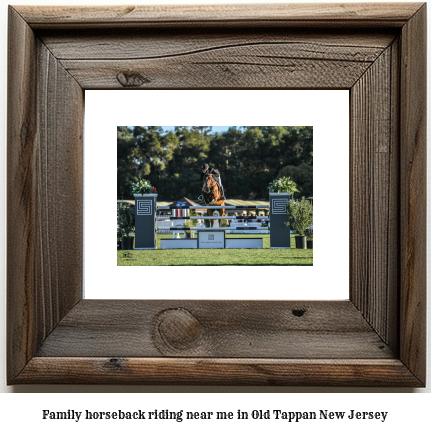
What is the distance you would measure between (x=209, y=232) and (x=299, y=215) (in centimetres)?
19

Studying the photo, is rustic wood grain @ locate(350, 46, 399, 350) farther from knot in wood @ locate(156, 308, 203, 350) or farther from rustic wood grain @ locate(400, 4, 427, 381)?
knot in wood @ locate(156, 308, 203, 350)

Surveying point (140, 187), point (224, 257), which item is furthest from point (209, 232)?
point (140, 187)

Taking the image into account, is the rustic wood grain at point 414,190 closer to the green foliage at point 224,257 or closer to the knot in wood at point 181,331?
the green foliage at point 224,257

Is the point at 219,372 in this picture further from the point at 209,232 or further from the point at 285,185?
the point at 285,185

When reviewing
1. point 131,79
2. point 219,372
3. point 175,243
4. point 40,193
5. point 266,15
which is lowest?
point 219,372

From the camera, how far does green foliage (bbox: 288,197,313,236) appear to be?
3.46 ft

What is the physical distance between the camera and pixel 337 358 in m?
1.02

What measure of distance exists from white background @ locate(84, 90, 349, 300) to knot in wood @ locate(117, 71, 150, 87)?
2 cm

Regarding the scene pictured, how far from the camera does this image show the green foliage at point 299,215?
105 cm

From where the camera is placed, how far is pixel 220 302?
1.04 m

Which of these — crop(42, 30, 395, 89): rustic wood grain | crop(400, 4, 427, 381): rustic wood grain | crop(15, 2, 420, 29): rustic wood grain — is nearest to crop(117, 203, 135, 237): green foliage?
crop(42, 30, 395, 89): rustic wood grain

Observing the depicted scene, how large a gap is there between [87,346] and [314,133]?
0.65 meters

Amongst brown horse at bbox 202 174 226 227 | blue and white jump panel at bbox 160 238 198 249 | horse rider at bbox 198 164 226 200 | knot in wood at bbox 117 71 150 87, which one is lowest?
blue and white jump panel at bbox 160 238 198 249

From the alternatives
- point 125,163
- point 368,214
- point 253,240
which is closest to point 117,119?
point 125,163
